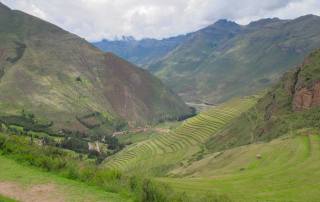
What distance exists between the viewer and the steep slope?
4469 centimetres

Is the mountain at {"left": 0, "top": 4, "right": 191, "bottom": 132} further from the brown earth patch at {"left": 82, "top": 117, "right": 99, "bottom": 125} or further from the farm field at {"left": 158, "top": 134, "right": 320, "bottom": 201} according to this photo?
the farm field at {"left": 158, "top": 134, "right": 320, "bottom": 201}

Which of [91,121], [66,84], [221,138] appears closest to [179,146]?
[221,138]

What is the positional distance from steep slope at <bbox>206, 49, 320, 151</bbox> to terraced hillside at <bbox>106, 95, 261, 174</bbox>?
299 inches

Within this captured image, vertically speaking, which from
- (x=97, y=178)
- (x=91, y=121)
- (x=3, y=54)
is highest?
(x=3, y=54)

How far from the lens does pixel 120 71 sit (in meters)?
184

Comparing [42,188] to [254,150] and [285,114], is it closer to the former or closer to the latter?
[254,150]

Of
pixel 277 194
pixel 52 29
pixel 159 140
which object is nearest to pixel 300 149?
pixel 277 194

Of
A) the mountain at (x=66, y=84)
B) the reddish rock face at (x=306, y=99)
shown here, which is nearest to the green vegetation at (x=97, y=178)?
the reddish rock face at (x=306, y=99)

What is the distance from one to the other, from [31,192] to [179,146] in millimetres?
61349

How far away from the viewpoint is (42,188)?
1709 centimetres

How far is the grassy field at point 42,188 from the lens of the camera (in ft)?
51.7

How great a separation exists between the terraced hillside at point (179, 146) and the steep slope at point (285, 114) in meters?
7.59

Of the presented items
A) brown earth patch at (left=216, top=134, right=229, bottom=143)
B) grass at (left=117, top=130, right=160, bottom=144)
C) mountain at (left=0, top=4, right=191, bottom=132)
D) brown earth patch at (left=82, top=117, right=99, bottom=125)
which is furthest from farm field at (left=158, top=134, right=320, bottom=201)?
mountain at (left=0, top=4, right=191, bottom=132)

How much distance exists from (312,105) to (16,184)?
57.5m
